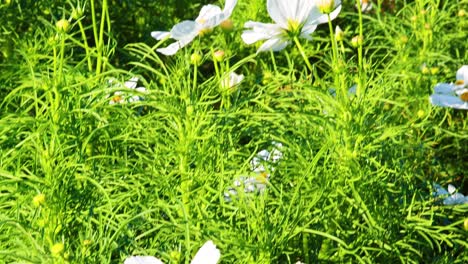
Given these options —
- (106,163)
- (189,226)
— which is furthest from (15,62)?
(189,226)

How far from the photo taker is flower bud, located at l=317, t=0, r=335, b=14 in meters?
1.94

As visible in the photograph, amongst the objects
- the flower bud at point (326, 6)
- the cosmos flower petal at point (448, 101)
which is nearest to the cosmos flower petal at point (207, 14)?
the flower bud at point (326, 6)

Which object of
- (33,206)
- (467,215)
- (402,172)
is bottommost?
(467,215)

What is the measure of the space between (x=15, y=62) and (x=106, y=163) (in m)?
0.88

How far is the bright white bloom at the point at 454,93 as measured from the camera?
240 centimetres

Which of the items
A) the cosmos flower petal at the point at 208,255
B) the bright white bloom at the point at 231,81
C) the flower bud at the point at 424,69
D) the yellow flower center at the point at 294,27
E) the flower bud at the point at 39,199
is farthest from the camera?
the flower bud at the point at 424,69

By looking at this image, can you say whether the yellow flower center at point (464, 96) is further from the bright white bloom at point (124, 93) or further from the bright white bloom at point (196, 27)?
the bright white bloom at point (124, 93)

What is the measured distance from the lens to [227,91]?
208 cm

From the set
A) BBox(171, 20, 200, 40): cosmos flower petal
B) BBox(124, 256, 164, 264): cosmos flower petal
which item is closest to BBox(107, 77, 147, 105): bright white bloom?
BBox(171, 20, 200, 40): cosmos flower petal

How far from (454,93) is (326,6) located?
2.38 ft

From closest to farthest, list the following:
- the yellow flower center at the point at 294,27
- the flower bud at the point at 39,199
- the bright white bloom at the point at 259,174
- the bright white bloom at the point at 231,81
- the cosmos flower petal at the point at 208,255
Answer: the cosmos flower petal at the point at 208,255
the flower bud at the point at 39,199
the bright white bloom at the point at 259,174
the yellow flower center at the point at 294,27
the bright white bloom at the point at 231,81

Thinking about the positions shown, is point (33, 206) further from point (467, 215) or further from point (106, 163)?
point (467, 215)

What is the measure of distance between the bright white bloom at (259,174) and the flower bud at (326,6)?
0.31 meters

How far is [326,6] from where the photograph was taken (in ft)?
6.38
